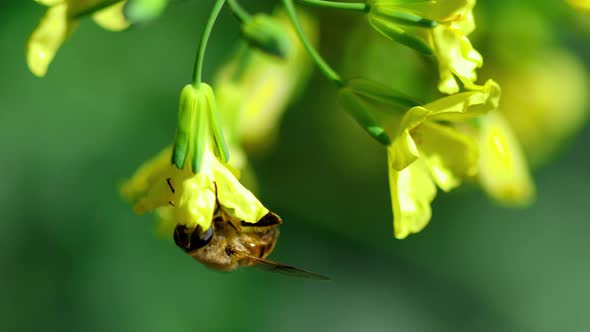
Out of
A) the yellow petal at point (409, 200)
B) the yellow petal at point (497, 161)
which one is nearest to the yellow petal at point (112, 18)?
the yellow petal at point (409, 200)

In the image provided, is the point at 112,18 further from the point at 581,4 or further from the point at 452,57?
→ the point at 581,4

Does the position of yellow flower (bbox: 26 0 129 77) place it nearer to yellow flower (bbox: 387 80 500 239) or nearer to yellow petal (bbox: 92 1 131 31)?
yellow petal (bbox: 92 1 131 31)

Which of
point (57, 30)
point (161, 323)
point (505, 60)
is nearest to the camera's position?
point (57, 30)

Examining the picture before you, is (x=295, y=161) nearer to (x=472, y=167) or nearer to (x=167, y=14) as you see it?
(x=167, y=14)

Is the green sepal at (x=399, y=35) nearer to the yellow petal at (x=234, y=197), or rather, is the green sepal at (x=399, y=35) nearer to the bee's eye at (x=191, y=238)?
the yellow petal at (x=234, y=197)

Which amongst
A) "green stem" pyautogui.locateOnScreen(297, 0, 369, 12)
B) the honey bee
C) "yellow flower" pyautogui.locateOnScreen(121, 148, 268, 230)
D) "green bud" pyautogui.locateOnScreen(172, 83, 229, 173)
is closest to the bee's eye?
the honey bee

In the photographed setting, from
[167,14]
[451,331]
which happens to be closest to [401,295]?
[451,331]
